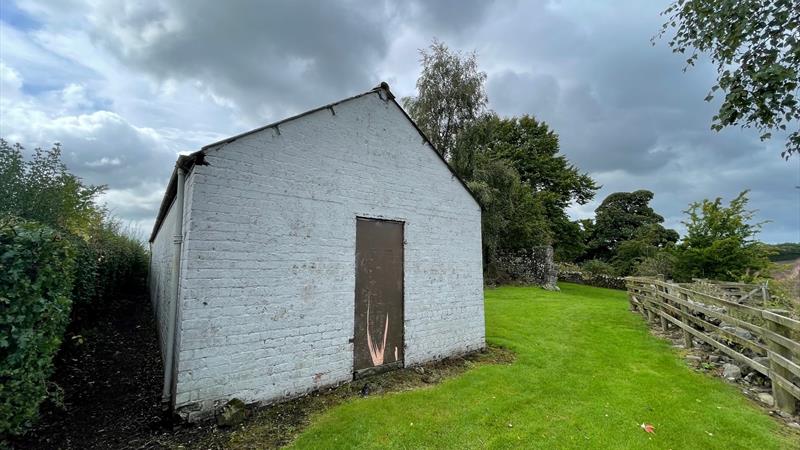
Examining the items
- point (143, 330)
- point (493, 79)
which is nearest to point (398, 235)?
point (143, 330)

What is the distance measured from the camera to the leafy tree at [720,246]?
595 inches

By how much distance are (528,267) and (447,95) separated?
12513 mm

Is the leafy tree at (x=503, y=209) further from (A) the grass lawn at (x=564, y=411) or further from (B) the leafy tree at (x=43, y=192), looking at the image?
(B) the leafy tree at (x=43, y=192)

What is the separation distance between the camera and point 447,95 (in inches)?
751

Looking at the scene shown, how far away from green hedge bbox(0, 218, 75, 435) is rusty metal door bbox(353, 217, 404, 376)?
A: 3720 millimetres

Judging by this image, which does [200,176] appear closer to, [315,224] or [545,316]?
[315,224]

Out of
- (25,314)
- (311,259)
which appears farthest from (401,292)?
(25,314)

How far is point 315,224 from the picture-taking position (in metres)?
5.31

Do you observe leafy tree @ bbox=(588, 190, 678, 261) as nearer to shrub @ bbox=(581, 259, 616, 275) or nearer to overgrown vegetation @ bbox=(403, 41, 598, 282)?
shrub @ bbox=(581, 259, 616, 275)

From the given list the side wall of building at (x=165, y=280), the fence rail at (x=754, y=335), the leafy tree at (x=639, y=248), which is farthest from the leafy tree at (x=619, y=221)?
the side wall of building at (x=165, y=280)

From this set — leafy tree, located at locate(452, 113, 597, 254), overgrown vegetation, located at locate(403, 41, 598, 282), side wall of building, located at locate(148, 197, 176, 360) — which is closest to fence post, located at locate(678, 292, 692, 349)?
side wall of building, located at locate(148, 197, 176, 360)

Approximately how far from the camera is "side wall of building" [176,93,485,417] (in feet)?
14.1

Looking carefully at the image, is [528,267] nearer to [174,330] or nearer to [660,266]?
[660,266]

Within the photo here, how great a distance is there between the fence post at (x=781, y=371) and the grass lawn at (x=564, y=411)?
0.36 meters
